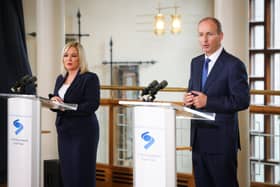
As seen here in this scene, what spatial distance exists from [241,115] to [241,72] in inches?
53.7

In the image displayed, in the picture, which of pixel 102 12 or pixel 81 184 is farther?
pixel 102 12

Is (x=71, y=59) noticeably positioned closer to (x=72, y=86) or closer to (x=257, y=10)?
(x=72, y=86)

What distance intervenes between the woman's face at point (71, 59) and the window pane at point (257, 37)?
5.17 m

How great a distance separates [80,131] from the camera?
147 inches

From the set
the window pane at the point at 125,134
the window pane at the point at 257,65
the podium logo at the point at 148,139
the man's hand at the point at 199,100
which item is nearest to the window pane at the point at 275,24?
the window pane at the point at 257,65

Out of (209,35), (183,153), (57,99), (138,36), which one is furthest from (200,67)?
(138,36)

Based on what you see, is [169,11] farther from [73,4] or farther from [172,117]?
[172,117]

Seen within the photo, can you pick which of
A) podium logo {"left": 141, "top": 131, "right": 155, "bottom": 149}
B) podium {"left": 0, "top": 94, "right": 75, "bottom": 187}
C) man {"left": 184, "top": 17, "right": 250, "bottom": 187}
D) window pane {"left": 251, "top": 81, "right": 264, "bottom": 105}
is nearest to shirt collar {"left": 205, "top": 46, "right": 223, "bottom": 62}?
man {"left": 184, "top": 17, "right": 250, "bottom": 187}

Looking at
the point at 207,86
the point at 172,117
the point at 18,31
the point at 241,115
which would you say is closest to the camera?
the point at 172,117

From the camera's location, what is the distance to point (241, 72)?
2.80 metres

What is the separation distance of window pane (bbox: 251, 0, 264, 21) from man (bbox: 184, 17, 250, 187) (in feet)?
18.5

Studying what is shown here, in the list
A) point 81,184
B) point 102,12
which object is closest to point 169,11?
point 102,12

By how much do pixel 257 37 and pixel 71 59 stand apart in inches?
207

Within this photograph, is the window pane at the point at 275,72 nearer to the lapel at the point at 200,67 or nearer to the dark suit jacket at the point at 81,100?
the dark suit jacket at the point at 81,100
